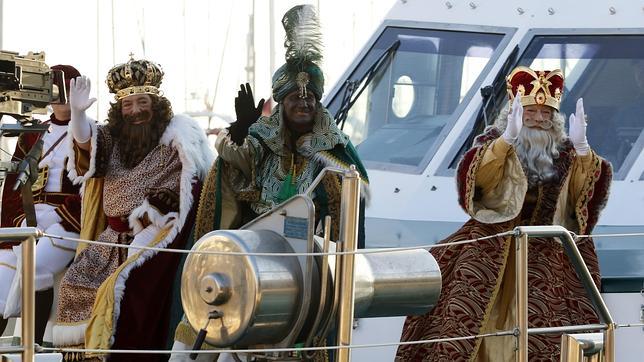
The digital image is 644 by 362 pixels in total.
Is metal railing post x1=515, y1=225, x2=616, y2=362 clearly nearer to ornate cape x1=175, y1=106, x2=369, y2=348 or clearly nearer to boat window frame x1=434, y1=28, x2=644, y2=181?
ornate cape x1=175, y1=106, x2=369, y2=348

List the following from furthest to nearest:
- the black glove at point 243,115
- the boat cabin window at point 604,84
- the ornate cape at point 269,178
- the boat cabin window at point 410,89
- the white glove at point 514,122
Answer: the boat cabin window at point 410,89 → the boat cabin window at point 604,84 → the black glove at point 243,115 → the ornate cape at point 269,178 → the white glove at point 514,122

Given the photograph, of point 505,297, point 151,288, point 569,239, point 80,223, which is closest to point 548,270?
point 505,297

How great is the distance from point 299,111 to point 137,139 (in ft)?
2.83

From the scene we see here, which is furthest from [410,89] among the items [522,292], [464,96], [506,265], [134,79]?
[522,292]

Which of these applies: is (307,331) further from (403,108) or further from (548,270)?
(403,108)

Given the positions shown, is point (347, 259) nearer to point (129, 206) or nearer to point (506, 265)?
point (506, 265)

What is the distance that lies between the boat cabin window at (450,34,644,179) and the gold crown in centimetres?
165

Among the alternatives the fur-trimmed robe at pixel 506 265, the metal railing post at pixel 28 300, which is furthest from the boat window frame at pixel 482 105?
the metal railing post at pixel 28 300

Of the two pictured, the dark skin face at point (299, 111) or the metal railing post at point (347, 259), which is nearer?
the metal railing post at point (347, 259)

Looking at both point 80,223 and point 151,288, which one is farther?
point 80,223

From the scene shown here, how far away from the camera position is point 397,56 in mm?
8922

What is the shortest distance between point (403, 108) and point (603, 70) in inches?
44.5

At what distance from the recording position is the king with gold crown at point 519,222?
658 cm

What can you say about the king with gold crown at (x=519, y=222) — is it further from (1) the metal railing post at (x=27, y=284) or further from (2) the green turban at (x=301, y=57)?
(1) the metal railing post at (x=27, y=284)
